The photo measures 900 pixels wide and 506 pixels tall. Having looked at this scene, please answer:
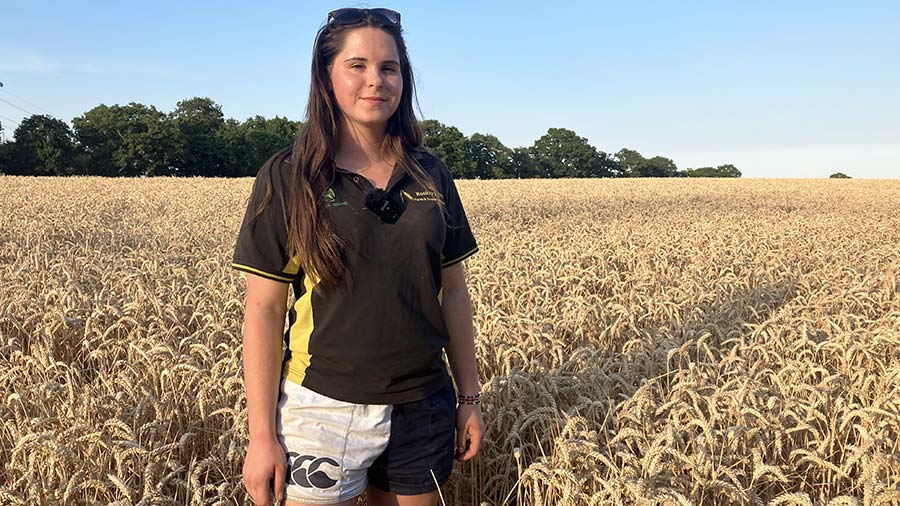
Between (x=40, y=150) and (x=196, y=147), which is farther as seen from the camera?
(x=196, y=147)

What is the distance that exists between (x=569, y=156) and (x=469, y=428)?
100983 mm

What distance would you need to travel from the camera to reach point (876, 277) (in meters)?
6.56

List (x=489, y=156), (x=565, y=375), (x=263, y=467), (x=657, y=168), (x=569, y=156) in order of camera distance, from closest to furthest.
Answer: (x=263, y=467) < (x=565, y=375) < (x=489, y=156) < (x=569, y=156) < (x=657, y=168)

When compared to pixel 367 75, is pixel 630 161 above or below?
above

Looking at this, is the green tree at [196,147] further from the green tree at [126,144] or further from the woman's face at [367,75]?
the woman's face at [367,75]

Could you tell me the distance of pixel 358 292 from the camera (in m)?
2.06

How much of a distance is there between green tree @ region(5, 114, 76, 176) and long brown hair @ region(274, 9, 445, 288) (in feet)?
211

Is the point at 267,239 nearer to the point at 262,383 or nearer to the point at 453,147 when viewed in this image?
the point at 262,383

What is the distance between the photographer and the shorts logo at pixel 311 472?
2020 millimetres

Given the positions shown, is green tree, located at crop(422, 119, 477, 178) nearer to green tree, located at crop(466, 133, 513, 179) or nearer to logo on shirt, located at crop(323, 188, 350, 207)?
green tree, located at crop(466, 133, 513, 179)

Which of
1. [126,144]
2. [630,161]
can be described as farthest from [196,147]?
[630,161]

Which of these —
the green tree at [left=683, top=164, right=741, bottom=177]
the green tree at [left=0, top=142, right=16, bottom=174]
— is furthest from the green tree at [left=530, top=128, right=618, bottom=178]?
the green tree at [left=0, top=142, right=16, bottom=174]

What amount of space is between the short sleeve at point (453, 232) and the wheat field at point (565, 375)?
0.80 metres

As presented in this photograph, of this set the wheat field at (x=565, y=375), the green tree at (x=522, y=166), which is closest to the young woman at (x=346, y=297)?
the wheat field at (x=565, y=375)
